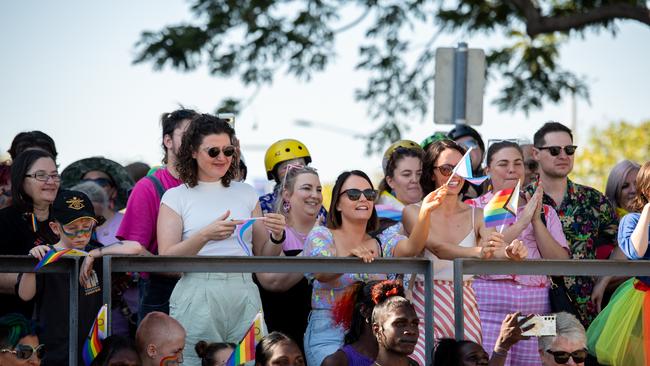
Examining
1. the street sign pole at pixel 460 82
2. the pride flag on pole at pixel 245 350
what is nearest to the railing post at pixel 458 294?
the pride flag on pole at pixel 245 350

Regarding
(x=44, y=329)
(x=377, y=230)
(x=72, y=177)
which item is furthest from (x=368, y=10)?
(x=44, y=329)

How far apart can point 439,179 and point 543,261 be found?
1304 millimetres

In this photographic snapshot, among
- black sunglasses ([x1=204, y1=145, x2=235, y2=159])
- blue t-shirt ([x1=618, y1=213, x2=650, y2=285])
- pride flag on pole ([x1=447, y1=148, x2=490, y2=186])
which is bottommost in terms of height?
blue t-shirt ([x1=618, y1=213, x2=650, y2=285])

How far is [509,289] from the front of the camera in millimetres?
6648

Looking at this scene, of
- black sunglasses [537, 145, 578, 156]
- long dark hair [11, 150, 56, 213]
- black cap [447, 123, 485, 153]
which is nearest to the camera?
long dark hair [11, 150, 56, 213]

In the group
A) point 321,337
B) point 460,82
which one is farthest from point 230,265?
point 460,82

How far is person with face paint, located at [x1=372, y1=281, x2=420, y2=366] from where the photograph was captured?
5.82 meters

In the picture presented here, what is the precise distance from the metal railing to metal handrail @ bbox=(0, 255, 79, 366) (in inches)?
74.7

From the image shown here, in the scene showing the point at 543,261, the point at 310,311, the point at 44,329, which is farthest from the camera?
the point at 310,311

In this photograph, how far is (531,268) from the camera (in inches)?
226

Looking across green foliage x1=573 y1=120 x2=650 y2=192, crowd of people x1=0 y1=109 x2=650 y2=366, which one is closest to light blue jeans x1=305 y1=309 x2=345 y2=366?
crowd of people x1=0 y1=109 x2=650 y2=366

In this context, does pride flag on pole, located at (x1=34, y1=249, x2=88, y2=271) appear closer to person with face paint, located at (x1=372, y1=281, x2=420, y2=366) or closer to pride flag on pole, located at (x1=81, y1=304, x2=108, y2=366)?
pride flag on pole, located at (x1=81, y1=304, x2=108, y2=366)

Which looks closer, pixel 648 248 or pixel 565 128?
pixel 648 248

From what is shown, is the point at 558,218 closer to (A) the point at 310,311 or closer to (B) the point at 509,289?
(B) the point at 509,289
